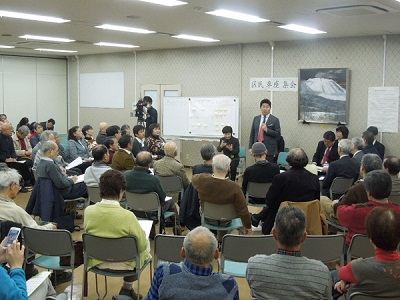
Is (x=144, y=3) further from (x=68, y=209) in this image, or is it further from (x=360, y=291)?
(x=360, y=291)

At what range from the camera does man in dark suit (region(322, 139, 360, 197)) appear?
5.96 m

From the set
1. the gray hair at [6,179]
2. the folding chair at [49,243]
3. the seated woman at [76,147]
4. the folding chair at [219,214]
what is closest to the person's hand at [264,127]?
the seated woman at [76,147]

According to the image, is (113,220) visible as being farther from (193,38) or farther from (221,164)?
(193,38)

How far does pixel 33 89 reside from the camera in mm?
14406

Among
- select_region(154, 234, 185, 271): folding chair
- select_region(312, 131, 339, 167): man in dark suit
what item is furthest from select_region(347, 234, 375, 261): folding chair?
select_region(312, 131, 339, 167): man in dark suit

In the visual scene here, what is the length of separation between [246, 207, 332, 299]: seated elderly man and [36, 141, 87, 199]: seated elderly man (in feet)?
11.7

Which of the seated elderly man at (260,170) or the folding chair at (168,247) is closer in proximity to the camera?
the folding chair at (168,247)

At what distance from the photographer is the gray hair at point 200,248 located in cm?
235

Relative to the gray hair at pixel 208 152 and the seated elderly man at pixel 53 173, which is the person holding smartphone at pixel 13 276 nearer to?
the seated elderly man at pixel 53 173

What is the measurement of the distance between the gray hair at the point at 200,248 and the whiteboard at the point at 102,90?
11.4m

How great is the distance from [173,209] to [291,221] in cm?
348

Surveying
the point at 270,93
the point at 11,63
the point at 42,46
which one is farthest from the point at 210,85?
the point at 11,63

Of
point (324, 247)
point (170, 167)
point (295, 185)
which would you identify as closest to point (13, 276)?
point (324, 247)

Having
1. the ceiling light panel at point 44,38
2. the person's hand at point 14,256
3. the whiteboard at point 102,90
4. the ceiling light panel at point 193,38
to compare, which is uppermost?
the ceiling light panel at point 44,38
